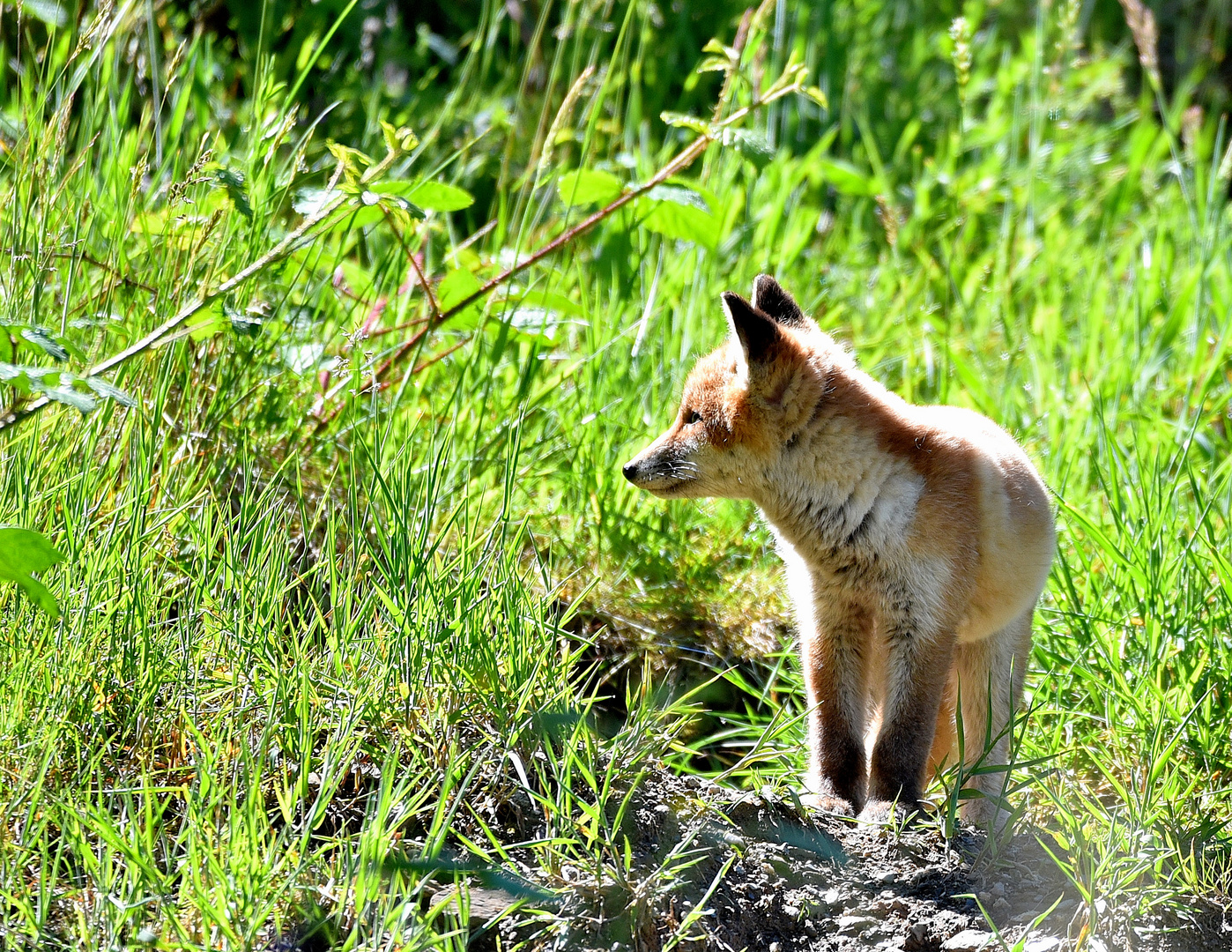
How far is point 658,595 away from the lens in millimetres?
4141

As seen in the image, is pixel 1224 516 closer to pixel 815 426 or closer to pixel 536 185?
pixel 815 426

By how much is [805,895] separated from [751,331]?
149 cm

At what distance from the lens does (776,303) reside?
3816mm

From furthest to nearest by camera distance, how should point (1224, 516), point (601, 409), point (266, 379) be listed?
point (601, 409) → point (1224, 516) → point (266, 379)

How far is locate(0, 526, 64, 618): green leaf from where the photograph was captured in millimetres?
2336

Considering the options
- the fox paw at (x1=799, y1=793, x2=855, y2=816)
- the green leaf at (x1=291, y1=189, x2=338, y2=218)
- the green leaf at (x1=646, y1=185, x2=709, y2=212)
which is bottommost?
the fox paw at (x1=799, y1=793, x2=855, y2=816)

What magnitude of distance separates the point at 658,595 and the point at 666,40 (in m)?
3.61

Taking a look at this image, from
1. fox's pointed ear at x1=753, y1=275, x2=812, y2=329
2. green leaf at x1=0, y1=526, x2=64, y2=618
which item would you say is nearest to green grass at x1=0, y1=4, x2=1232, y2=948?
green leaf at x1=0, y1=526, x2=64, y2=618

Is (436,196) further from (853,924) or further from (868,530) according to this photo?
(853,924)

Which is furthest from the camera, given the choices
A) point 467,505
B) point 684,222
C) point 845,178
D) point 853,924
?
point 845,178

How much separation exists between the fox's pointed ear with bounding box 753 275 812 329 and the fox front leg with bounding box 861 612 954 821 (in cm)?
105

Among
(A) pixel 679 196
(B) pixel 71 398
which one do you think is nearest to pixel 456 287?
(A) pixel 679 196

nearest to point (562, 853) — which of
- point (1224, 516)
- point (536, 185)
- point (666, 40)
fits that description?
point (536, 185)

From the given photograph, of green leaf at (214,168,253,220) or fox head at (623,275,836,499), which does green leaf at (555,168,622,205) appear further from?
green leaf at (214,168,253,220)
